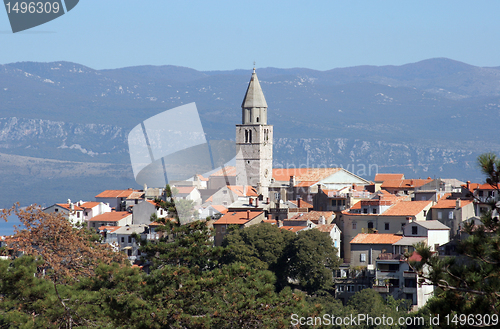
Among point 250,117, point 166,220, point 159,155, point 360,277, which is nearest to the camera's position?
point 159,155

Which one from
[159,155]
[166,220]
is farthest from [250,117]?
[159,155]

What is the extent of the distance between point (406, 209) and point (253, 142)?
37.2 m

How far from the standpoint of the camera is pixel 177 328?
24.2 metres

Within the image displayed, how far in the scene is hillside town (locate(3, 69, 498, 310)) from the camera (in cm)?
4506

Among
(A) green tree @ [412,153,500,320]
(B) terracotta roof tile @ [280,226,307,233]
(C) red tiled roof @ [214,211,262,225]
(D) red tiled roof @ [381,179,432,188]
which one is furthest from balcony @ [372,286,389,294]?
(D) red tiled roof @ [381,179,432,188]

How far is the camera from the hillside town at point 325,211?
148 ft

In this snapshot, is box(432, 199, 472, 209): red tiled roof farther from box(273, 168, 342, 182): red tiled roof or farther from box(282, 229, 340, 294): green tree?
box(273, 168, 342, 182): red tiled roof

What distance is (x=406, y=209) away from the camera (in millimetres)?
52344

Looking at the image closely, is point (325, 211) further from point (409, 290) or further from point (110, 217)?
point (110, 217)

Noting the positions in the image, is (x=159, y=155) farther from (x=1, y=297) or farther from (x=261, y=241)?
(x=261, y=241)

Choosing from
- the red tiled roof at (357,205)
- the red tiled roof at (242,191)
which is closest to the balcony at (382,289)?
the red tiled roof at (357,205)

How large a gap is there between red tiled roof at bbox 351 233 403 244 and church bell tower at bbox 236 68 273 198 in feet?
121

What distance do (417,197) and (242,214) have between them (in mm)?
14626

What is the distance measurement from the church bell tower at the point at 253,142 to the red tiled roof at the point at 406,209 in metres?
33.0
